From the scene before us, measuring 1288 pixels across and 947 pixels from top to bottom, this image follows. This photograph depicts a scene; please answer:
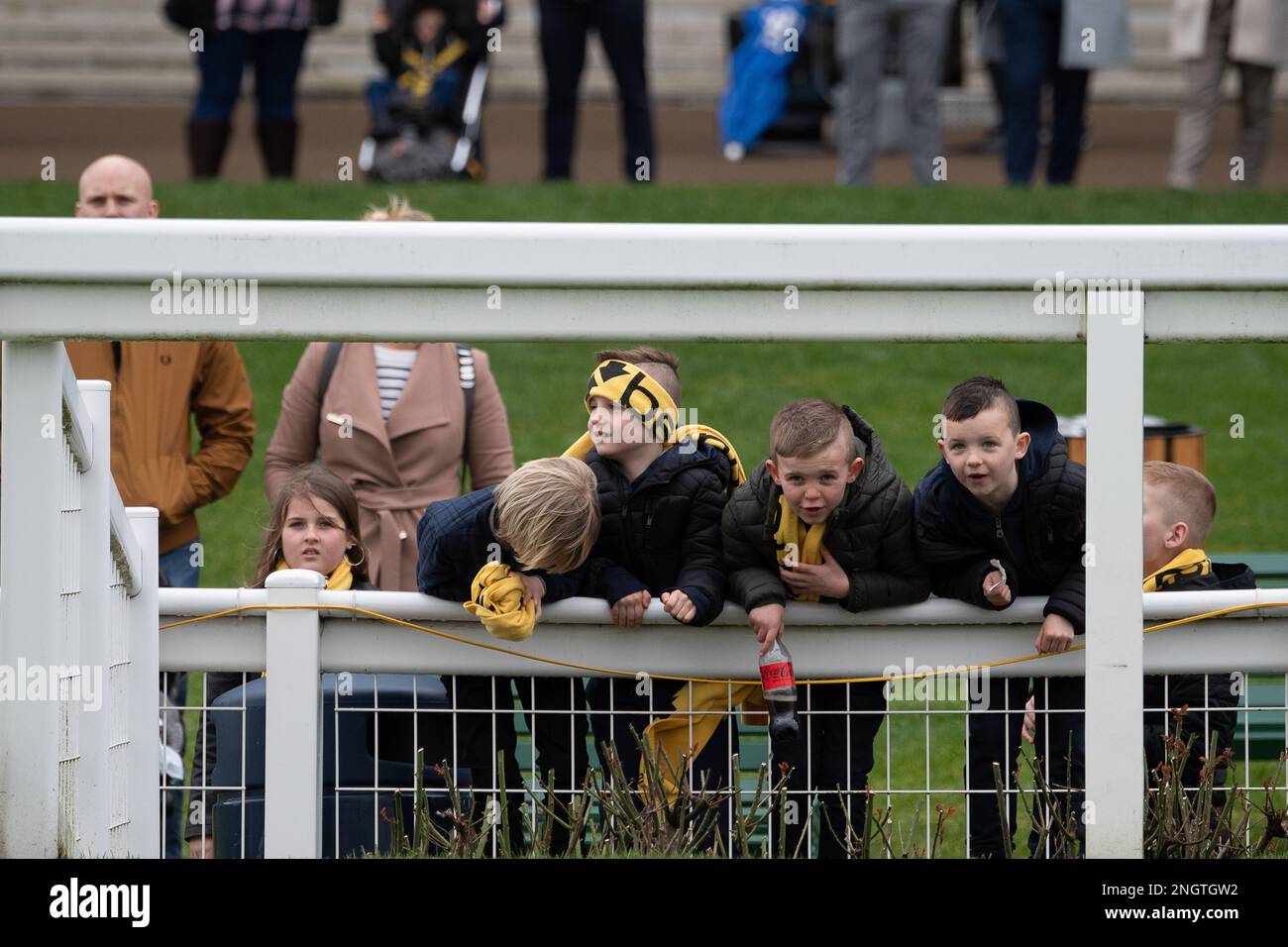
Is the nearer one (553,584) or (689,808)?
(689,808)

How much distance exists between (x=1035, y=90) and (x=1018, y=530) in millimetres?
9249

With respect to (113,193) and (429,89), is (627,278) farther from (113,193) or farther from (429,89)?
(429,89)

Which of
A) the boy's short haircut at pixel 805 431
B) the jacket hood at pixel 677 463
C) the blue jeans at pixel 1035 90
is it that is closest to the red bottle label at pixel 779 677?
the boy's short haircut at pixel 805 431

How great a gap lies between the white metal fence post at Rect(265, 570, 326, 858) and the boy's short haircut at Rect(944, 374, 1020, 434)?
1226mm

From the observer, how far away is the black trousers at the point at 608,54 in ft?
40.2

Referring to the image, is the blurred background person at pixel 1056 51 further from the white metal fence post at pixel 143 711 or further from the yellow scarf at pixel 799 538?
the white metal fence post at pixel 143 711

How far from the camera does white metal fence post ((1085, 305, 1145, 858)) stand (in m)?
2.76

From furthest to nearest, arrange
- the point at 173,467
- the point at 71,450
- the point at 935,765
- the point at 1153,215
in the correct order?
the point at 1153,215 → the point at 173,467 → the point at 935,765 → the point at 71,450

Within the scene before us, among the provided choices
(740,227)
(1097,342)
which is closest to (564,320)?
(740,227)

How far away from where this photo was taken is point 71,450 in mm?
3004

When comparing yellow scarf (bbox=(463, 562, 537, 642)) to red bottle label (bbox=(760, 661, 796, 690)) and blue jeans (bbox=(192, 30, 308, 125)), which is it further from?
blue jeans (bbox=(192, 30, 308, 125))

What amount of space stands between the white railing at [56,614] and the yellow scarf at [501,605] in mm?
649
